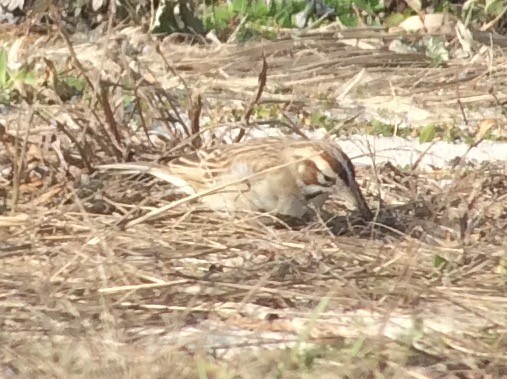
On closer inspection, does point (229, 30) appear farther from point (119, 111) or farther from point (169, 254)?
point (169, 254)

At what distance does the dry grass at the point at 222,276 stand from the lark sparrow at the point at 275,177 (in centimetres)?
9

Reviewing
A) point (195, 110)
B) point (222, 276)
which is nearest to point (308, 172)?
point (195, 110)

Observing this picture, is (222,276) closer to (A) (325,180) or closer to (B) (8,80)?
(A) (325,180)

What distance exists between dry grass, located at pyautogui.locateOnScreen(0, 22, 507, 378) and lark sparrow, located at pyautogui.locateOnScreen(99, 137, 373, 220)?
9cm

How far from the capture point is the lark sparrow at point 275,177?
4.99m

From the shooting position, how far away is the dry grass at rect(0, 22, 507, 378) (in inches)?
135

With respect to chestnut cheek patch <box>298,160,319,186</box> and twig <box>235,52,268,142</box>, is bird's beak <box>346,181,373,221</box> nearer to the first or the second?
chestnut cheek patch <box>298,160,319,186</box>

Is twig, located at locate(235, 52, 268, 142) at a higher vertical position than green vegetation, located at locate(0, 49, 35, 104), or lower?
higher

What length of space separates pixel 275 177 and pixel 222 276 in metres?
0.97

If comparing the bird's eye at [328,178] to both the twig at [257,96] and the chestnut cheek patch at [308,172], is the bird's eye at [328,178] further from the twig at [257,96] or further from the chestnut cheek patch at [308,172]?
the twig at [257,96]

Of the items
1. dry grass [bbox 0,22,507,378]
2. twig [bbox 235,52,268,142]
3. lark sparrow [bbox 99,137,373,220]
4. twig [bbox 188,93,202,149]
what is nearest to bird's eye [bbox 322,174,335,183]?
lark sparrow [bbox 99,137,373,220]

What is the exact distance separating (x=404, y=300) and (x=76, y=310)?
3.00 ft

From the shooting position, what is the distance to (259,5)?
10969 millimetres

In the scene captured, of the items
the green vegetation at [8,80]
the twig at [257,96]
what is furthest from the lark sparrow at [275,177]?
the green vegetation at [8,80]
